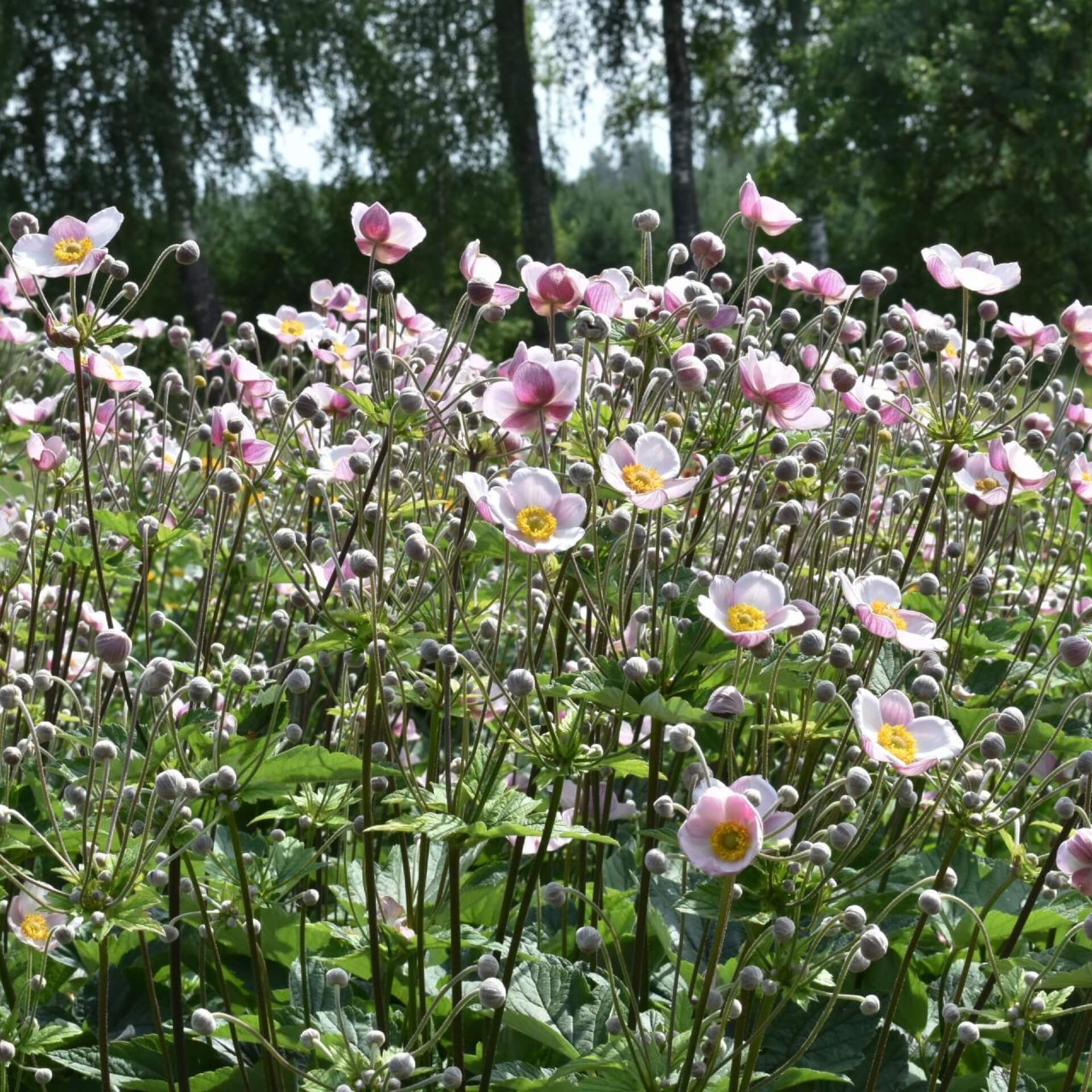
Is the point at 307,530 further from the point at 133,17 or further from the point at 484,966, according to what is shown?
the point at 133,17

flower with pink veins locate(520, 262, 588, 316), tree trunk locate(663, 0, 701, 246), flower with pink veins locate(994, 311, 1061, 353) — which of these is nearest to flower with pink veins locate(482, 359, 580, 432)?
flower with pink veins locate(520, 262, 588, 316)

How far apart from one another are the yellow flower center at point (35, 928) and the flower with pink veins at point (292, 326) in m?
1.95

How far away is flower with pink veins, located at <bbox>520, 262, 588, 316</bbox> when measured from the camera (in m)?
2.13

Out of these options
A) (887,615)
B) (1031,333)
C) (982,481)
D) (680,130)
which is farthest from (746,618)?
(680,130)

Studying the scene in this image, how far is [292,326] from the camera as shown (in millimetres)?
3771

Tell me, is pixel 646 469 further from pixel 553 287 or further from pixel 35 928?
pixel 35 928

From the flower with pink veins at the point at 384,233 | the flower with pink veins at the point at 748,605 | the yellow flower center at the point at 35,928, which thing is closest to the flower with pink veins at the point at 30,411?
the flower with pink veins at the point at 384,233

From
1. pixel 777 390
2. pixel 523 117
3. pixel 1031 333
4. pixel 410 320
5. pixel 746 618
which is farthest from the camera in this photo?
pixel 523 117

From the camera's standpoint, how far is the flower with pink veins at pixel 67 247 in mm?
2195

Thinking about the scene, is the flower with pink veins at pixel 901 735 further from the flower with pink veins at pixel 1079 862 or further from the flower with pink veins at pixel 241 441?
the flower with pink veins at pixel 241 441

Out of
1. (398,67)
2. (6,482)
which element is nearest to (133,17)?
(398,67)

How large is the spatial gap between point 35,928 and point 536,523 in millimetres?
1224

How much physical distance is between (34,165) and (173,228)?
2695 mm

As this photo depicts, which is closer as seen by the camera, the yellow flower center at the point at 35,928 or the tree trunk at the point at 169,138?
the yellow flower center at the point at 35,928
